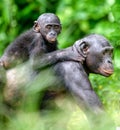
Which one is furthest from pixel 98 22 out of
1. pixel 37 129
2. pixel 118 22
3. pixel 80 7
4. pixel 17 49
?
pixel 37 129

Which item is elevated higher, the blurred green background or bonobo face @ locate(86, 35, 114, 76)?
bonobo face @ locate(86, 35, 114, 76)

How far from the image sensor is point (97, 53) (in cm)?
512

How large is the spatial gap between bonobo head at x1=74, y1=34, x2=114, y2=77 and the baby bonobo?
0.46m

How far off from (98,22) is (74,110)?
3.79 m

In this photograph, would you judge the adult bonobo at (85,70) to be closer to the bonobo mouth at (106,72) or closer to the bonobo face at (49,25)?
the bonobo mouth at (106,72)

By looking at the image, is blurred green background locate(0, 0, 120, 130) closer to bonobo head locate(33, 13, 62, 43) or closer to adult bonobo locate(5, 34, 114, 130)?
bonobo head locate(33, 13, 62, 43)

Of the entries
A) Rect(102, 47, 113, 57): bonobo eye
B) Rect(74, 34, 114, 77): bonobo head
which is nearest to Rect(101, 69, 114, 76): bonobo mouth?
Rect(74, 34, 114, 77): bonobo head

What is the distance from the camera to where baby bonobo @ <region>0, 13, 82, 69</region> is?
555cm

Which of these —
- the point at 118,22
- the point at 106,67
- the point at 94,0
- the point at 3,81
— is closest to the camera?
the point at 106,67

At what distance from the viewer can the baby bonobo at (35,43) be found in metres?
5.55

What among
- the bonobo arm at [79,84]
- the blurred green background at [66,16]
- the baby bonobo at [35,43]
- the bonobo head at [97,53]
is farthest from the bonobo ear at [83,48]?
the blurred green background at [66,16]

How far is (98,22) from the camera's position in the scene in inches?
348

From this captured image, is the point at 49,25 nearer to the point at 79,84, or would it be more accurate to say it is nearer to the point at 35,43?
the point at 35,43

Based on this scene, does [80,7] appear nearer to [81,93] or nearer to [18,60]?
[18,60]
